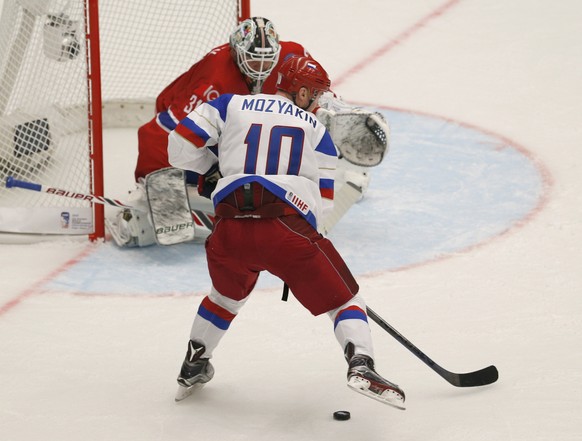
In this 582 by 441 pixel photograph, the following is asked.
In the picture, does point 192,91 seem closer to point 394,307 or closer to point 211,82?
point 211,82

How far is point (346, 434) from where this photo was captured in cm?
314

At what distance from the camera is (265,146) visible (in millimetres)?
3123

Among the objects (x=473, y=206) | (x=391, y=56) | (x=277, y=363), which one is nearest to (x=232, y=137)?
(x=277, y=363)

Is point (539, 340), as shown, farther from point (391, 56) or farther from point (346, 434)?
point (391, 56)

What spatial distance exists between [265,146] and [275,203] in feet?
0.49

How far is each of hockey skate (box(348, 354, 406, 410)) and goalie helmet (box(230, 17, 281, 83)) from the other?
1.49 meters

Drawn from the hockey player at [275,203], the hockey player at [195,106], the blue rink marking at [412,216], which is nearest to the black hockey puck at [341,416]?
the hockey player at [275,203]

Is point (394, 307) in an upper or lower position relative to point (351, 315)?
lower

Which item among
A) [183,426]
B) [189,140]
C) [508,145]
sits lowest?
[183,426]

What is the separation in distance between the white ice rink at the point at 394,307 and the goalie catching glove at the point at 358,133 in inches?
12.6

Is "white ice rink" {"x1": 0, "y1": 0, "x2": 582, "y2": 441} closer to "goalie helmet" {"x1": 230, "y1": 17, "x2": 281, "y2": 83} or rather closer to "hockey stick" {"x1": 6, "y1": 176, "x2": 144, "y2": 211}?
"hockey stick" {"x1": 6, "y1": 176, "x2": 144, "y2": 211}

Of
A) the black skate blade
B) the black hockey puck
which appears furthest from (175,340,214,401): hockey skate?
the black hockey puck

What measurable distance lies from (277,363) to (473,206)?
5.17 ft

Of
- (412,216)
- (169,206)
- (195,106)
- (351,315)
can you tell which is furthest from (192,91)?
(351,315)
